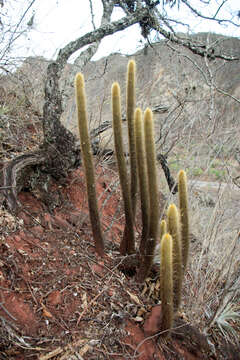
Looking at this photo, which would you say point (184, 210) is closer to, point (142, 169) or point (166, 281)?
point (142, 169)

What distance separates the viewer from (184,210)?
2.06 meters

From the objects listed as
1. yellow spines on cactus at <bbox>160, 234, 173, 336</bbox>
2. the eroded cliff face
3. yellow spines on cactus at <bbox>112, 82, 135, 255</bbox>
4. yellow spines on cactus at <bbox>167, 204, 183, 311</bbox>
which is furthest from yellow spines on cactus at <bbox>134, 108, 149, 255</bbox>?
the eroded cliff face

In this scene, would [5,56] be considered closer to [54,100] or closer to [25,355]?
[54,100]

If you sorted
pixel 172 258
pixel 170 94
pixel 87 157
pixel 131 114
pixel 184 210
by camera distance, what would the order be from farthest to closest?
pixel 170 94 → pixel 131 114 → pixel 87 157 → pixel 184 210 → pixel 172 258

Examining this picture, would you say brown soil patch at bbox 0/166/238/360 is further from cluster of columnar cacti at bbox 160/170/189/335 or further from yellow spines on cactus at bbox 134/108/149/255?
yellow spines on cactus at bbox 134/108/149/255

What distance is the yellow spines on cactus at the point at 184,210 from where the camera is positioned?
2023 mm

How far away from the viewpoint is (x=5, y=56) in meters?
3.18

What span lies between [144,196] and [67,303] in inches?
35.0

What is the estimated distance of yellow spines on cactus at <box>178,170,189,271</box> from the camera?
2.02m

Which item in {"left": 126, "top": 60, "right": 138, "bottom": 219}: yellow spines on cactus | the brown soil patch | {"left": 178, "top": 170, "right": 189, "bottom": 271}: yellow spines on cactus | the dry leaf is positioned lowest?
the dry leaf

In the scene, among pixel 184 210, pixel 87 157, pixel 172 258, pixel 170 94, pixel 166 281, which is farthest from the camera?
pixel 170 94

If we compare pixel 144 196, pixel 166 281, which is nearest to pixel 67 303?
pixel 166 281

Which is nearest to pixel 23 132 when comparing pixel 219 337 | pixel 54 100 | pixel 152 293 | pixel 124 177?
pixel 54 100

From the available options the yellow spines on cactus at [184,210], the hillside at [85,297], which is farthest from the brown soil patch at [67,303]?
the yellow spines on cactus at [184,210]
